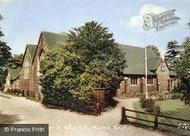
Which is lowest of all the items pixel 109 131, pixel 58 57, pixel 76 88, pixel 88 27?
pixel 109 131

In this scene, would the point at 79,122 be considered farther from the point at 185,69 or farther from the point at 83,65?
the point at 185,69

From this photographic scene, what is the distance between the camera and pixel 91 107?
30156mm

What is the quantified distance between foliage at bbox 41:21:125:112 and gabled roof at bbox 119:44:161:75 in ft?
51.1

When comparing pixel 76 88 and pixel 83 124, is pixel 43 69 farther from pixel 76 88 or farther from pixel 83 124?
pixel 83 124

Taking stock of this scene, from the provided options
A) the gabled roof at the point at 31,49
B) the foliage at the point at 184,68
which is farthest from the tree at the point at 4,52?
the gabled roof at the point at 31,49

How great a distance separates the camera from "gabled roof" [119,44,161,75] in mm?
49184

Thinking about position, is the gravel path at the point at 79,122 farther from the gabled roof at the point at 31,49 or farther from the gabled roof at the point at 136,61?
the gabled roof at the point at 31,49

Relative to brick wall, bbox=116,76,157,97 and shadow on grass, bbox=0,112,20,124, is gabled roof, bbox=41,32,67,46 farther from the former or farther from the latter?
shadow on grass, bbox=0,112,20,124

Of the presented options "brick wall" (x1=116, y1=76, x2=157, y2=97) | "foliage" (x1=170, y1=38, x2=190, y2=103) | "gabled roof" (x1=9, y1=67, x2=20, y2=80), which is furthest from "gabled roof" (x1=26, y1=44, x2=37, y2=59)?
"foliage" (x1=170, y1=38, x2=190, y2=103)

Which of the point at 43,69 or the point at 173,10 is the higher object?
the point at 173,10

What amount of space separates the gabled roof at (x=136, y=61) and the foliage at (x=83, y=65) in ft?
51.1

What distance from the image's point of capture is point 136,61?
51062 millimetres

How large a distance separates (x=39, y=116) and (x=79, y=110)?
15.5 ft

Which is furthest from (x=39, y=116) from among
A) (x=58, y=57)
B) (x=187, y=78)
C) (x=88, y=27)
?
(x=187, y=78)
